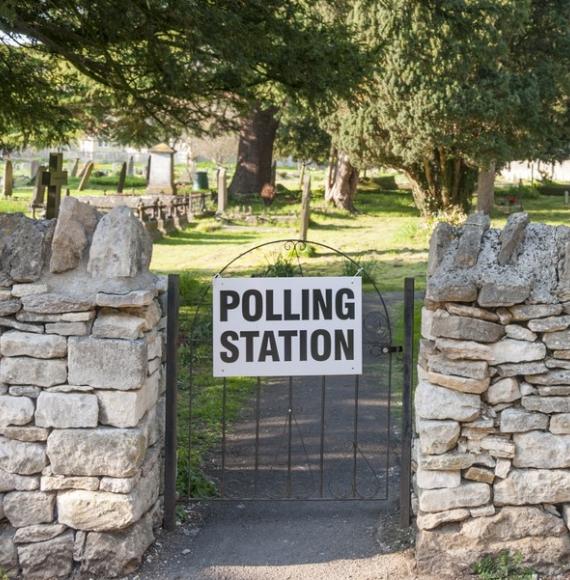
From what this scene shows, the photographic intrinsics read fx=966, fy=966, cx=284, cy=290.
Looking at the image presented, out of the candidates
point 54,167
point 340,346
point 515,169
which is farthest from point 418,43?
point 515,169

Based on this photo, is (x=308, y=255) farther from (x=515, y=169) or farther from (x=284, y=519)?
(x=515, y=169)

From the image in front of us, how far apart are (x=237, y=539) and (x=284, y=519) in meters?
0.40

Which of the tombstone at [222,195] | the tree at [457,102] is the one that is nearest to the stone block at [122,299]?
the tree at [457,102]

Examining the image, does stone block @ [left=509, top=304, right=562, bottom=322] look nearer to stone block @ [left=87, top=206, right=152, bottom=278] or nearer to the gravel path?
the gravel path

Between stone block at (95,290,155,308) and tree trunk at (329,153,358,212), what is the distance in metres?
26.3

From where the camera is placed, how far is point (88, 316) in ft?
16.6

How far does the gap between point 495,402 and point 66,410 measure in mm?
2262

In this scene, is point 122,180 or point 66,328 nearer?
point 66,328

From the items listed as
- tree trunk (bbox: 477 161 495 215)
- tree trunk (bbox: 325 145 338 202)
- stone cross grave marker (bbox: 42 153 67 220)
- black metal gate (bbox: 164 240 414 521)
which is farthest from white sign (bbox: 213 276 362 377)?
tree trunk (bbox: 325 145 338 202)

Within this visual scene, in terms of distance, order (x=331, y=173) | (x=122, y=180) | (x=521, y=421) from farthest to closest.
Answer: (x=331, y=173) → (x=122, y=180) → (x=521, y=421)

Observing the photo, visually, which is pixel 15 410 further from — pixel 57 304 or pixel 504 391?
pixel 504 391

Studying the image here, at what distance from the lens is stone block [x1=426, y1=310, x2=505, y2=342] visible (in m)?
5.07

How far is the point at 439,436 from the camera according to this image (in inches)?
202

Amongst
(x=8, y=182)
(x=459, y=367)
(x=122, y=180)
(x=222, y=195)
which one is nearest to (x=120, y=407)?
(x=459, y=367)
